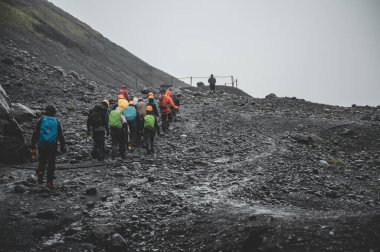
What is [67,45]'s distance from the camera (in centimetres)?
5059

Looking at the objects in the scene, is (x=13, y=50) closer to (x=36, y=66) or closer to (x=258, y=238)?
(x=36, y=66)

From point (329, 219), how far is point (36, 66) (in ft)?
95.7

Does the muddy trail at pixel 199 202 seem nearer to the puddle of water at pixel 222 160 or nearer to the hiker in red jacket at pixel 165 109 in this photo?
the puddle of water at pixel 222 160

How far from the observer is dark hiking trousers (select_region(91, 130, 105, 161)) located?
38.3ft

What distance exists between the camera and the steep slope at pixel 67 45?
131 ft

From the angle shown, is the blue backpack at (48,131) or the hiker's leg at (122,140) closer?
the blue backpack at (48,131)

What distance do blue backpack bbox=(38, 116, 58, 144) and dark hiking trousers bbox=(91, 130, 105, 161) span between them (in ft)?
10.4

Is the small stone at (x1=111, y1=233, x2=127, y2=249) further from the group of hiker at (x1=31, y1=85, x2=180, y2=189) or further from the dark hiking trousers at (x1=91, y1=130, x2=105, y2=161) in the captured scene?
the dark hiking trousers at (x1=91, y1=130, x2=105, y2=161)

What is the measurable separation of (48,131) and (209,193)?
4.85 meters

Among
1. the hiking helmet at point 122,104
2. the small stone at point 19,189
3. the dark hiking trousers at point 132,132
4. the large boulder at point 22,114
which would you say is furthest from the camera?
the large boulder at point 22,114

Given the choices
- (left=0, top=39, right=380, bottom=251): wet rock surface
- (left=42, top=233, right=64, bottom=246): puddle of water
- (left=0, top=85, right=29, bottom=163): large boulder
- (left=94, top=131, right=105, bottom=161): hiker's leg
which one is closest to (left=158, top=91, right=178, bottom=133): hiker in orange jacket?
(left=0, top=39, right=380, bottom=251): wet rock surface

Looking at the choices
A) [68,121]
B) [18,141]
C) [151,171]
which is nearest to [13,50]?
[68,121]

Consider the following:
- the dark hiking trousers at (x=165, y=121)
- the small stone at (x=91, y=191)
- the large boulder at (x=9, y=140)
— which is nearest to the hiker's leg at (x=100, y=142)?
the large boulder at (x=9, y=140)

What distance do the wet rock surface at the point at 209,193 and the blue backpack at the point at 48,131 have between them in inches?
51.6
